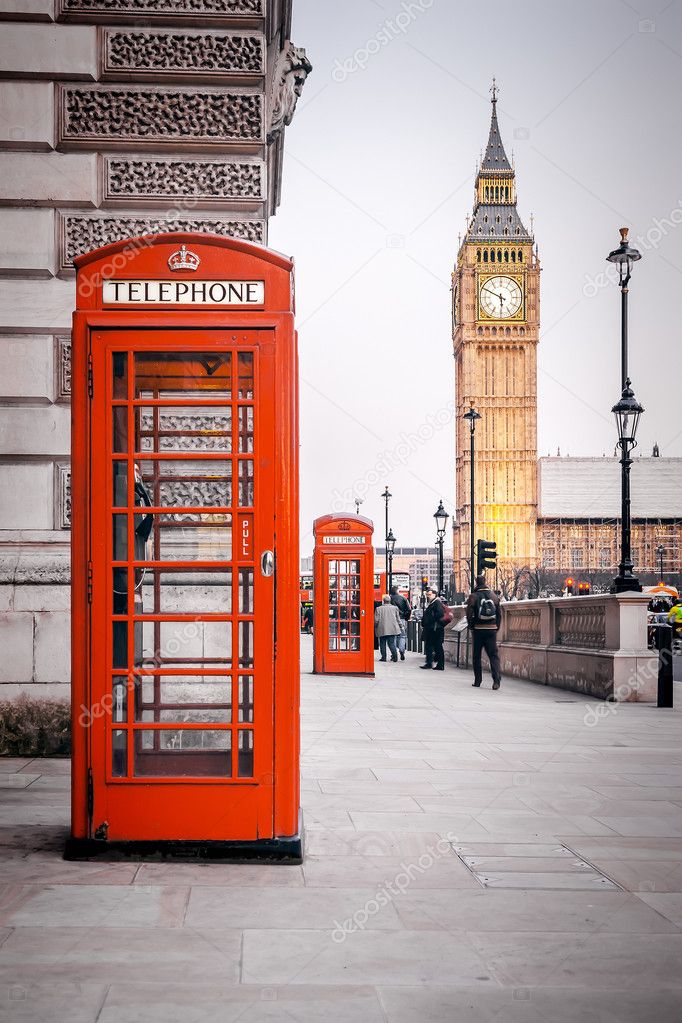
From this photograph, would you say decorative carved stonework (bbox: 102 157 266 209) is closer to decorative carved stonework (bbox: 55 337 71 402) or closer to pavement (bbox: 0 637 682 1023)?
decorative carved stonework (bbox: 55 337 71 402)

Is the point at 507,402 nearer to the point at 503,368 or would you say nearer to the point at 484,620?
the point at 503,368

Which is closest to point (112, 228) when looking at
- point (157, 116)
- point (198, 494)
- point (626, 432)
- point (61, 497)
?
point (157, 116)

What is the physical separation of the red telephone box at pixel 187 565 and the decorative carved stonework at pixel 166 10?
3.97 metres

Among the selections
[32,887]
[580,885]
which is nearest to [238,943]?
[32,887]

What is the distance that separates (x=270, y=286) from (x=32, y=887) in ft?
9.30

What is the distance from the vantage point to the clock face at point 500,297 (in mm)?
125438

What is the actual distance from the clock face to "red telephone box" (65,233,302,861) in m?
123

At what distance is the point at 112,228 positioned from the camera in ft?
26.8

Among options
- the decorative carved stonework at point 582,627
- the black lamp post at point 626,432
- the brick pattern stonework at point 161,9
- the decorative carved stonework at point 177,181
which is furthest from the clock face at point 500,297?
the decorative carved stonework at point 177,181

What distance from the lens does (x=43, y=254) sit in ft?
26.7

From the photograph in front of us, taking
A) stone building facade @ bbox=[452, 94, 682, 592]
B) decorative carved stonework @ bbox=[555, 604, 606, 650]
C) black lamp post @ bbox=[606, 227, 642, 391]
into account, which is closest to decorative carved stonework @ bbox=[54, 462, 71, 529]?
decorative carved stonework @ bbox=[555, 604, 606, 650]

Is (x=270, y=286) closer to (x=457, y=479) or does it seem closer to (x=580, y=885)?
(x=580, y=885)

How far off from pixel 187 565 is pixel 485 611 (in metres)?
11.9

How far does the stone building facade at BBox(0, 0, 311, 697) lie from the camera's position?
316 inches
